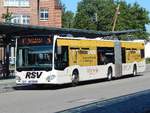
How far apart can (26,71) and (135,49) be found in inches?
497

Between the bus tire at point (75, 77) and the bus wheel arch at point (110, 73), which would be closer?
the bus tire at point (75, 77)

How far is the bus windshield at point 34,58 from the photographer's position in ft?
82.9

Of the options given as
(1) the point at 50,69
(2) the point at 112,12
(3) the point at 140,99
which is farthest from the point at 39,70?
(2) the point at 112,12

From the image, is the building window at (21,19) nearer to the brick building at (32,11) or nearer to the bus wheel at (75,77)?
the brick building at (32,11)

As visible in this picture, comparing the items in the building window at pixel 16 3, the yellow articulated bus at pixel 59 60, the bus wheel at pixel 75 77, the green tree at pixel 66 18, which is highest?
the green tree at pixel 66 18

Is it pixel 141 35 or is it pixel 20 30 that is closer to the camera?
pixel 20 30

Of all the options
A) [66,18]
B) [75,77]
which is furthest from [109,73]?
[66,18]

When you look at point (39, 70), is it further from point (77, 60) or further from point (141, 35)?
point (141, 35)

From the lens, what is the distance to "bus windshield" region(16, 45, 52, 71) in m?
25.3

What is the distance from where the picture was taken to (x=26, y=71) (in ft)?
83.8

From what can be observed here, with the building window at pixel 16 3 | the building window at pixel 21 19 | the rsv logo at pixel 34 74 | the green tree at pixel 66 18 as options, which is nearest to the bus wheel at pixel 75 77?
the rsv logo at pixel 34 74

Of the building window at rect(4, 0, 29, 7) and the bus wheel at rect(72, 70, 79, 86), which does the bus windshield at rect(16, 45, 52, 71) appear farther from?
the building window at rect(4, 0, 29, 7)

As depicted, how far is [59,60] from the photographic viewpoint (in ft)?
83.8

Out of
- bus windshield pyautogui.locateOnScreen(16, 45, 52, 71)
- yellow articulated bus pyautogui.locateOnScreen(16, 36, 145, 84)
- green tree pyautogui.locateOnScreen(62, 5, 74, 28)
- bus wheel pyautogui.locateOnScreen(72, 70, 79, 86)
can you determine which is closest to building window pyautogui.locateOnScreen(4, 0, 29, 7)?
yellow articulated bus pyautogui.locateOnScreen(16, 36, 145, 84)
